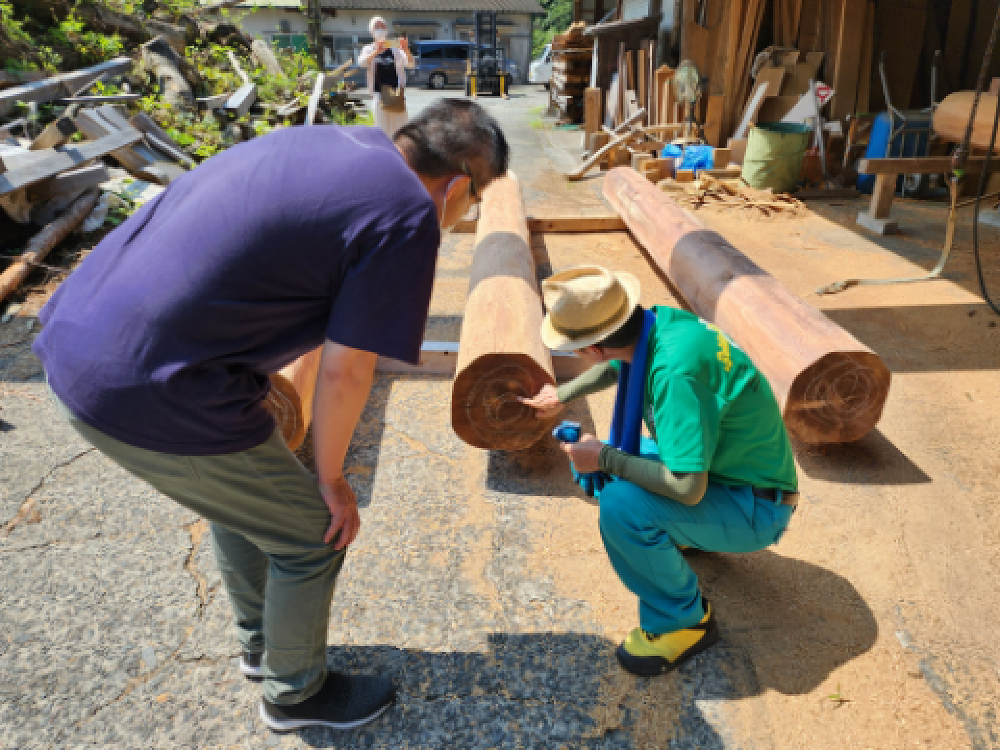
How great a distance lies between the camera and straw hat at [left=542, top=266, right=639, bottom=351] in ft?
6.05

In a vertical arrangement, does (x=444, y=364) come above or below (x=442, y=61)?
below

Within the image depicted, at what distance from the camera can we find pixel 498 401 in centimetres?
291

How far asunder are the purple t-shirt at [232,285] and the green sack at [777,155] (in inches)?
292

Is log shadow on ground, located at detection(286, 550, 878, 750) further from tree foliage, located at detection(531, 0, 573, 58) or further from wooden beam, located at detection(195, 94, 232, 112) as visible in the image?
tree foliage, located at detection(531, 0, 573, 58)

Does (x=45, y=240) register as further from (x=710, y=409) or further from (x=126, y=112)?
(x=710, y=409)

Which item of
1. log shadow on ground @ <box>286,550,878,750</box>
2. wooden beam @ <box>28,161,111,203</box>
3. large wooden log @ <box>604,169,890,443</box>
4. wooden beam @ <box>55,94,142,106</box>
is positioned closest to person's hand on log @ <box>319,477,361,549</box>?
log shadow on ground @ <box>286,550,878,750</box>

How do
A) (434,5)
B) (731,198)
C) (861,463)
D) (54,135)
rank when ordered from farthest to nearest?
(434,5) → (731,198) → (54,135) → (861,463)

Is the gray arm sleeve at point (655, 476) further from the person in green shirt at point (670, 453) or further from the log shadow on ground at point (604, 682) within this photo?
the log shadow on ground at point (604, 682)

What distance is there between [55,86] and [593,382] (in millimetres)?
8591

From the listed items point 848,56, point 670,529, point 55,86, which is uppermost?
point 848,56

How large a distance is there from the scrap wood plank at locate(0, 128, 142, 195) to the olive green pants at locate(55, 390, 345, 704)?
4.73 m

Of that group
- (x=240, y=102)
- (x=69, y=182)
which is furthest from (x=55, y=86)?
(x=69, y=182)

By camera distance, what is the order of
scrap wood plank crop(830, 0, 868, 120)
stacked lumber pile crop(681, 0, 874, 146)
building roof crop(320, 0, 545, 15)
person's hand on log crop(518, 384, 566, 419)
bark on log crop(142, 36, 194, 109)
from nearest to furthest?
person's hand on log crop(518, 384, 566, 419)
scrap wood plank crop(830, 0, 868, 120)
stacked lumber pile crop(681, 0, 874, 146)
bark on log crop(142, 36, 194, 109)
building roof crop(320, 0, 545, 15)

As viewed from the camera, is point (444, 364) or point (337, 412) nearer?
point (337, 412)
